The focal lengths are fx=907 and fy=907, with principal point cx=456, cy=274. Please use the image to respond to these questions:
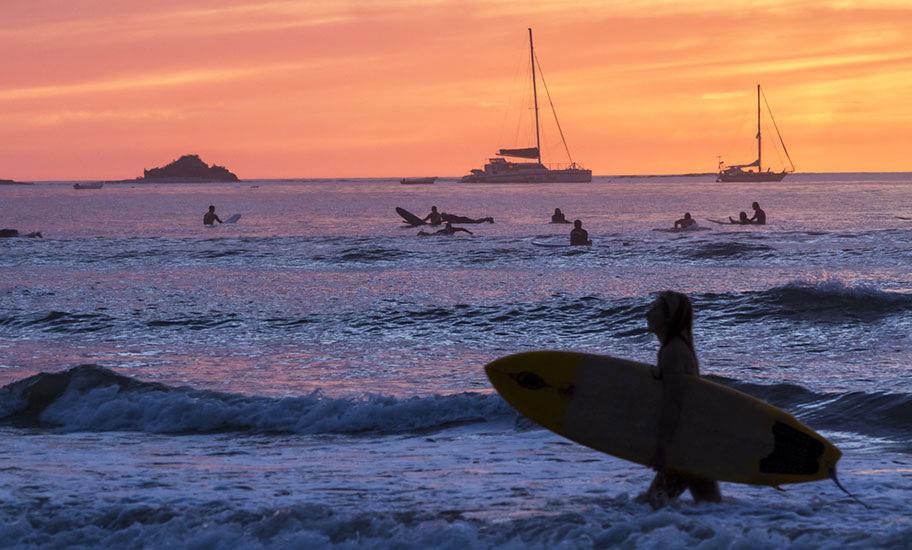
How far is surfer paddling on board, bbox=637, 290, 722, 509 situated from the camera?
4965mm

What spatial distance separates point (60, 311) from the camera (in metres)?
16.9

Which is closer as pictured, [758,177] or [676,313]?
[676,313]

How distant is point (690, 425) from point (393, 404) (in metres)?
4.14

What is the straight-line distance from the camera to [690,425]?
5.30 metres

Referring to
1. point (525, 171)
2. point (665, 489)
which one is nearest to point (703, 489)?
point (665, 489)

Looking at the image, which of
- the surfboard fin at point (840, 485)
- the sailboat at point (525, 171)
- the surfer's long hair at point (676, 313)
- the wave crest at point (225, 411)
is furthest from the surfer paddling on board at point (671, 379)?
the sailboat at point (525, 171)

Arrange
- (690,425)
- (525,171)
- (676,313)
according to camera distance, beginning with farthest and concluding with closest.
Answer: (525,171) → (690,425) → (676,313)

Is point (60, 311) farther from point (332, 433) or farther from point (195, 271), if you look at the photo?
point (332, 433)

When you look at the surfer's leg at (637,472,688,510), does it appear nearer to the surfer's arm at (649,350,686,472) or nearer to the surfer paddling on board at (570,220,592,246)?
the surfer's arm at (649,350,686,472)

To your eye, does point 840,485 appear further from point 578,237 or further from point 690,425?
point 578,237

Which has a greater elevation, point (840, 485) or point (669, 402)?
point (669, 402)

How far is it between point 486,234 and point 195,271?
1720cm

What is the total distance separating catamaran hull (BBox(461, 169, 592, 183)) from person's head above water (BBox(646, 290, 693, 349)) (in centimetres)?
14893

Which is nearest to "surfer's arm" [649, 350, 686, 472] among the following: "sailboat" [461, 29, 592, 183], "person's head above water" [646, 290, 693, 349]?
"person's head above water" [646, 290, 693, 349]
